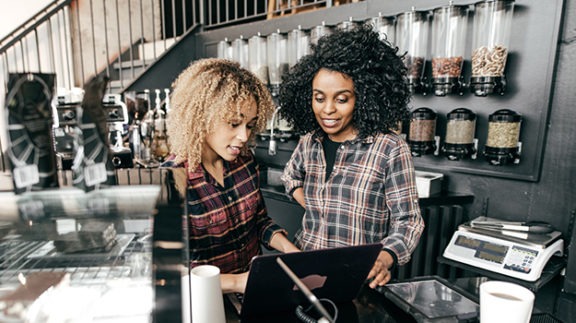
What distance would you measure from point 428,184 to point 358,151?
0.64 meters

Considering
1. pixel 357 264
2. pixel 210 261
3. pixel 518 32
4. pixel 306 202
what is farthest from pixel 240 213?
pixel 518 32

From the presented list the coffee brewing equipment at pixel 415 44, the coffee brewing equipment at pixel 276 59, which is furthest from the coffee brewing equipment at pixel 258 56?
the coffee brewing equipment at pixel 415 44

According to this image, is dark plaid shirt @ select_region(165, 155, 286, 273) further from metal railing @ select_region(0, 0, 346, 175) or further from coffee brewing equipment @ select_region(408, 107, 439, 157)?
metal railing @ select_region(0, 0, 346, 175)

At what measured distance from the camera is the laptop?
31.4 inches

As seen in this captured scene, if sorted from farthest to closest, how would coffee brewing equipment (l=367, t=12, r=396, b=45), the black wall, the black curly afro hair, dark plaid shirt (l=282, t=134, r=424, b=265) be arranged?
coffee brewing equipment (l=367, t=12, r=396, b=45) < the black wall < the black curly afro hair < dark plaid shirt (l=282, t=134, r=424, b=265)

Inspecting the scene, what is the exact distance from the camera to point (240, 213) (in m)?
1.39

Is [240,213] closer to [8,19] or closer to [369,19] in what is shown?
[369,19]

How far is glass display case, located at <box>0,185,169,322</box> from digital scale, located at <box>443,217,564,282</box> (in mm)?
1459

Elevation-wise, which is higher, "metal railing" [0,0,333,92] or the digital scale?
"metal railing" [0,0,333,92]

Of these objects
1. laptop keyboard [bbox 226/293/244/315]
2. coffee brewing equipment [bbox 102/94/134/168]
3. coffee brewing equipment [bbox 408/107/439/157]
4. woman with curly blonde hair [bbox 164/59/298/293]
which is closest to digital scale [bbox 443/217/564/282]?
coffee brewing equipment [bbox 408/107/439/157]

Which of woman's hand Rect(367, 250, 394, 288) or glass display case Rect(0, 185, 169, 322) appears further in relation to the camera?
woman's hand Rect(367, 250, 394, 288)

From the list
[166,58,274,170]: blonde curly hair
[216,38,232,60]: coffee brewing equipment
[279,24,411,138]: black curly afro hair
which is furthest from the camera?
[216,38,232,60]: coffee brewing equipment

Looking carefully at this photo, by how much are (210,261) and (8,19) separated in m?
5.19

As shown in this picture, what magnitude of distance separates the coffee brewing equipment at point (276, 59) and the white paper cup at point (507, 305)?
6.73ft
